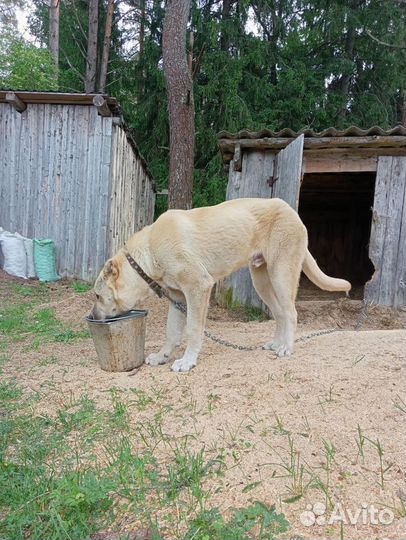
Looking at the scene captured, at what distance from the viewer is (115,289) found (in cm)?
404

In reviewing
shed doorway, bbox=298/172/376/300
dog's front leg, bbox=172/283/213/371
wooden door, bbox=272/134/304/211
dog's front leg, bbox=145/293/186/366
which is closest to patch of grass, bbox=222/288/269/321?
wooden door, bbox=272/134/304/211

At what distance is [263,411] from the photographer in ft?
9.39

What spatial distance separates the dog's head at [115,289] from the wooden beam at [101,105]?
6078mm

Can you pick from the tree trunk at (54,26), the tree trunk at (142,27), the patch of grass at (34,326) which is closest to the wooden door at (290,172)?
the patch of grass at (34,326)

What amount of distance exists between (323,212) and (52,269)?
9765 mm

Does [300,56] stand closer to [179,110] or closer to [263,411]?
[179,110]

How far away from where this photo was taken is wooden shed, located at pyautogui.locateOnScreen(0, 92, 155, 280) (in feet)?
31.4

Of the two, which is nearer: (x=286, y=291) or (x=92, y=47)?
(x=286, y=291)

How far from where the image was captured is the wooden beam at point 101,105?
29.2 feet

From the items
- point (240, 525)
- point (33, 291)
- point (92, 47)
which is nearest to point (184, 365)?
point (240, 525)

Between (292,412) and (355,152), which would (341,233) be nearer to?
(355,152)

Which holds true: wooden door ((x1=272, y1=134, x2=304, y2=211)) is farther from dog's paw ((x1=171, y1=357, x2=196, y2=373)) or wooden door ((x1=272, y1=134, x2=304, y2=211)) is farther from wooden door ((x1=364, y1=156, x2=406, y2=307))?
dog's paw ((x1=171, y1=357, x2=196, y2=373))

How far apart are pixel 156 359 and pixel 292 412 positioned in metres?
1.74

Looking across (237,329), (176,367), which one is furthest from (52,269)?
(176,367)
